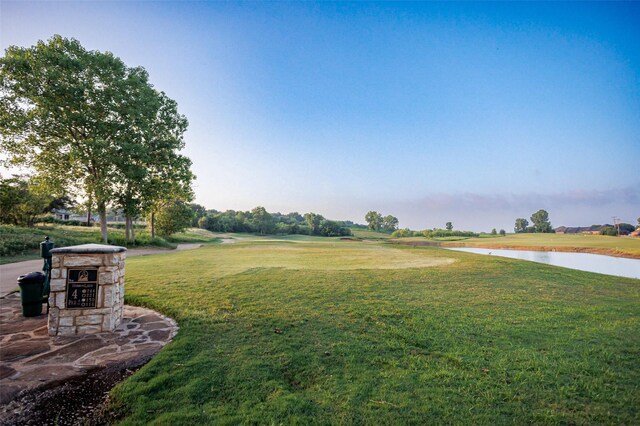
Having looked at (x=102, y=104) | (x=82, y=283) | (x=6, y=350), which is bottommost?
(x=6, y=350)

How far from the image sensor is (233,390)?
362 centimetres

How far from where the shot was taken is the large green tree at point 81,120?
19375mm

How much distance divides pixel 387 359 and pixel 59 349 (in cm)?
557

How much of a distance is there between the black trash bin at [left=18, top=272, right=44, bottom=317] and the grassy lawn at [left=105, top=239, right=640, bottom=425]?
6.24 ft

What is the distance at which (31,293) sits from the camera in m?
6.56

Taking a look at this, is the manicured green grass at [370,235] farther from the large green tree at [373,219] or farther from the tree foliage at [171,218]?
the tree foliage at [171,218]

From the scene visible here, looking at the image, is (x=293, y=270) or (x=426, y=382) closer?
(x=426, y=382)

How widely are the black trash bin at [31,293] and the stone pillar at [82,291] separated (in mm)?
1822

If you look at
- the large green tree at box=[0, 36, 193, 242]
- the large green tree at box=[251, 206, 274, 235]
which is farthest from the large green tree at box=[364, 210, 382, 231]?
the large green tree at box=[0, 36, 193, 242]

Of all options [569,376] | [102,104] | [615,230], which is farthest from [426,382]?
[615,230]

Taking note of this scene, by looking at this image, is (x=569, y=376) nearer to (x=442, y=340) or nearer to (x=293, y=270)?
(x=442, y=340)

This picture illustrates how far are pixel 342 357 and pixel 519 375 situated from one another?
2528mm

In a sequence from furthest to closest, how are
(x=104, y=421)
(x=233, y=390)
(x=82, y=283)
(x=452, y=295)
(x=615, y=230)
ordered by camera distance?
(x=615, y=230) < (x=452, y=295) < (x=82, y=283) < (x=233, y=390) < (x=104, y=421)

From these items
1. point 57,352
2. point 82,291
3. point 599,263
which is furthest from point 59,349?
point 599,263
